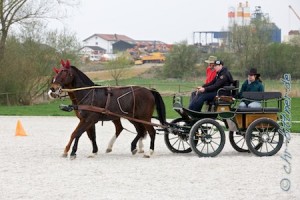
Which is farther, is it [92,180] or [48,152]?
[48,152]

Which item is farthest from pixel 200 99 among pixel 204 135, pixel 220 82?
pixel 204 135

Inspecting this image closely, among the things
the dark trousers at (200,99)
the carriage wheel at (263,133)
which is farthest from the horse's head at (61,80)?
the carriage wheel at (263,133)

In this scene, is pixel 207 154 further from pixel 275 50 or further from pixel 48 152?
pixel 275 50

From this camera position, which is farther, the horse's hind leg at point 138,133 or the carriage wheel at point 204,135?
the horse's hind leg at point 138,133

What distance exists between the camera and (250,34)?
207 ft

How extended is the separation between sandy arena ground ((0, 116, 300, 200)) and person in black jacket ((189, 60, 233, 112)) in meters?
1.10

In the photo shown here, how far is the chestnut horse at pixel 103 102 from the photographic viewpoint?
45.1ft

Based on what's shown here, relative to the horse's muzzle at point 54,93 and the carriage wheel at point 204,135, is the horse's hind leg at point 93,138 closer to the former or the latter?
the horse's muzzle at point 54,93

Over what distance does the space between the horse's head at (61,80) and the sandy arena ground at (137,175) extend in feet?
4.40

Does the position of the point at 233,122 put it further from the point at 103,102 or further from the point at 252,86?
the point at 103,102

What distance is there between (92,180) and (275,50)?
164 ft

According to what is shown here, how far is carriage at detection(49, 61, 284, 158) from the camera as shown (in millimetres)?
13750

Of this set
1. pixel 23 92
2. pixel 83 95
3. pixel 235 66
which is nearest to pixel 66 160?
pixel 83 95

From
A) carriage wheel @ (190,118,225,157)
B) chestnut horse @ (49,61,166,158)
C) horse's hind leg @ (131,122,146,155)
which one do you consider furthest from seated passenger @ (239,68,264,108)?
horse's hind leg @ (131,122,146,155)
